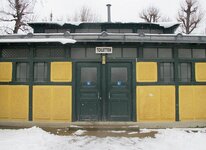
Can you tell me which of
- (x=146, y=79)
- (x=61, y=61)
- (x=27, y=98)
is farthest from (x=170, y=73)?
(x=27, y=98)

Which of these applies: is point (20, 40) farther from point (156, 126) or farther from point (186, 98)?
point (186, 98)

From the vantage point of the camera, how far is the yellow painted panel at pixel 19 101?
8.40 metres

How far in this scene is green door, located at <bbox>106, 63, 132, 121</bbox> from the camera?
27.5 ft

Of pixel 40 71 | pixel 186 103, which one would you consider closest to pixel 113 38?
pixel 40 71

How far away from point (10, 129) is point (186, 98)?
6205 mm

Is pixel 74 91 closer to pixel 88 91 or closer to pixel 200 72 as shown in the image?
pixel 88 91

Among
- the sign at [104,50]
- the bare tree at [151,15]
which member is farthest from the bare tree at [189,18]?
the sign at [104,50]

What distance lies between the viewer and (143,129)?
797cm

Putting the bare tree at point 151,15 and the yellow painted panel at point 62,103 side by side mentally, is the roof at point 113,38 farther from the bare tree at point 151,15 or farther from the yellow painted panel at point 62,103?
the bare tree at point 151,15

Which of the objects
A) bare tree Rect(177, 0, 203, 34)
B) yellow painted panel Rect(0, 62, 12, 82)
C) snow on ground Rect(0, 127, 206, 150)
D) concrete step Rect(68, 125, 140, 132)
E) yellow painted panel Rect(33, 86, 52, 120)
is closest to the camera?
snow on ground Rect(0, 127, 206, 150)

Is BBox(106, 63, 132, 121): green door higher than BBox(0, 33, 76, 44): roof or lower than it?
lower

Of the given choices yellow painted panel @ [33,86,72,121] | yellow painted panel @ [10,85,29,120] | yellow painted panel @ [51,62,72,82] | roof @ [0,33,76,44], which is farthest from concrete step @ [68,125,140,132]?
roof @ [0,33,76,44]

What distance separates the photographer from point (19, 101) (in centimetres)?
844

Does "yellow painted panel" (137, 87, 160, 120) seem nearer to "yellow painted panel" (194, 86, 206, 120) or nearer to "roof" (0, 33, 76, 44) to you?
"yellow painted panel" (194, 86, 206, 120)
